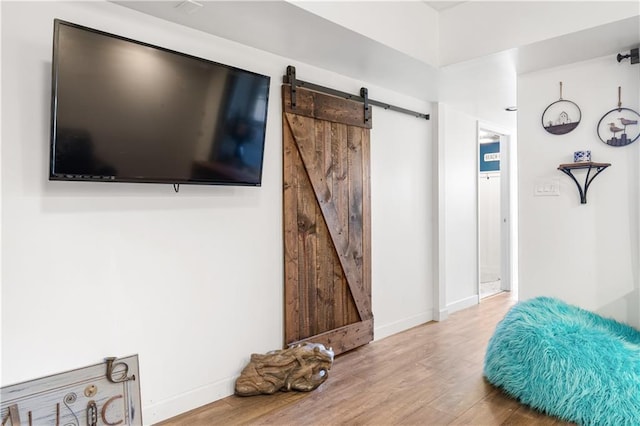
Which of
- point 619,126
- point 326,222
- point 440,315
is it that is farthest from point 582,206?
point 326,222

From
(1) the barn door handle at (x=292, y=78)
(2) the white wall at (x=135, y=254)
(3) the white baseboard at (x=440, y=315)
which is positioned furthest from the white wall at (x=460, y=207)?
(1) the barn door handle at (x=292, y=78)

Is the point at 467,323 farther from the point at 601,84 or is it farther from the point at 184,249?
the point at 184,249

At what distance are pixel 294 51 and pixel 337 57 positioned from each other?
34 cm

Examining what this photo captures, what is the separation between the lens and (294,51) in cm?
276

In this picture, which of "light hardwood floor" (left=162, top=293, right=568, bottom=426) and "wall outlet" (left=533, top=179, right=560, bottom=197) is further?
"wall outlet" (left=533, top=179, right=560, bottom=197)

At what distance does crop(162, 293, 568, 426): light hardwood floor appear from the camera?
7.45ft

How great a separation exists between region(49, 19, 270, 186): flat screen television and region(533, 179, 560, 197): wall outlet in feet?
7.28

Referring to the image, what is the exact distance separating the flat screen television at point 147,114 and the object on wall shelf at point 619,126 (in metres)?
2.40

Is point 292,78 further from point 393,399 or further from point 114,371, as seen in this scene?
point 393,399

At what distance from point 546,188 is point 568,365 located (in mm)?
1452

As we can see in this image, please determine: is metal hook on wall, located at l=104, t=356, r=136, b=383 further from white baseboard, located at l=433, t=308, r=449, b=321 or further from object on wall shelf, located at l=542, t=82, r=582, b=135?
object on wall shelf, located at l=542, t=82, r=582, b=135

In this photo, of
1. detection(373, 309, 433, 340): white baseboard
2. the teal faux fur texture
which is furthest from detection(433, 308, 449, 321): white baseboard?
the teal faux fur texture

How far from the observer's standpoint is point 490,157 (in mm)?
6352

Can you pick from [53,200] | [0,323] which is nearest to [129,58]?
[53,200]
